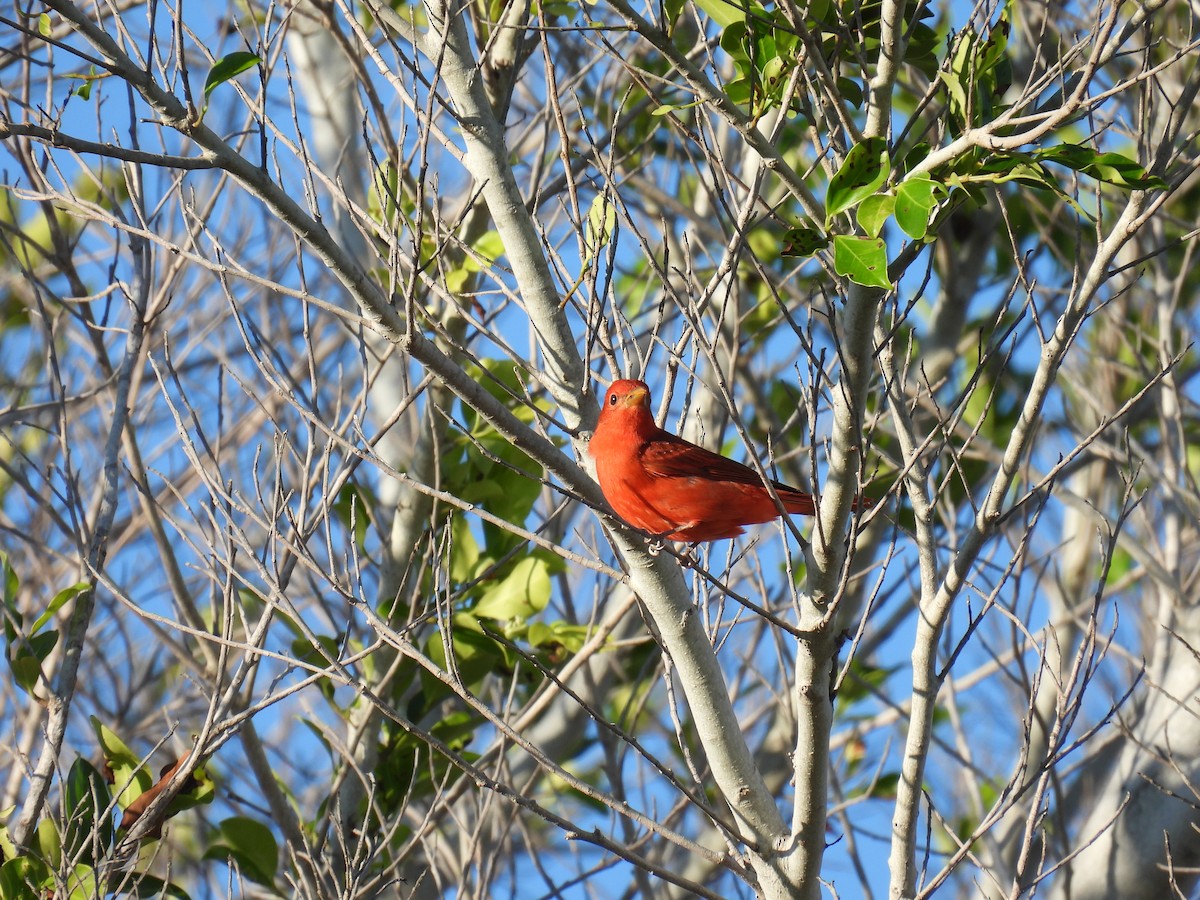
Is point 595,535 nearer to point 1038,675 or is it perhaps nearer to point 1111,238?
point 1038,675

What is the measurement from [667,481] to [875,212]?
1850 millimetres

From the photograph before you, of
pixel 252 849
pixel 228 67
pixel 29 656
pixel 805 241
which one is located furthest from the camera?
pixel 252 849

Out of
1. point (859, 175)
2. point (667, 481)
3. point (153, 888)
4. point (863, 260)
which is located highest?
point (667, 481)

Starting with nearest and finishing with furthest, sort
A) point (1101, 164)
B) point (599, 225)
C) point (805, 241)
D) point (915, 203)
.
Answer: point (915, 203), point (1101, 164), point (805, 241), point (599, 225)

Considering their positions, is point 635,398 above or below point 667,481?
above

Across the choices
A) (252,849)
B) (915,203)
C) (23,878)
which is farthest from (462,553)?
(915,203)

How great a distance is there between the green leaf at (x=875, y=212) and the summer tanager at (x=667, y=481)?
150cm

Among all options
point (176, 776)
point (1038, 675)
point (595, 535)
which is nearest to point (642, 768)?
point (595, 535)

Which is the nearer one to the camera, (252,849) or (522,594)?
(252,849)

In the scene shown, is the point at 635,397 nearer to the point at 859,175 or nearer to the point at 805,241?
the point at 805,241

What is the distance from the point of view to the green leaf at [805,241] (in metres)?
2.50

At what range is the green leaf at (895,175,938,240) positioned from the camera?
7.37 ft

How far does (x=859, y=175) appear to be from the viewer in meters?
2.44

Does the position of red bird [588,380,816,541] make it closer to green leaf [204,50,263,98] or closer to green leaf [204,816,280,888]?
green leaf [204,50,263,98]
